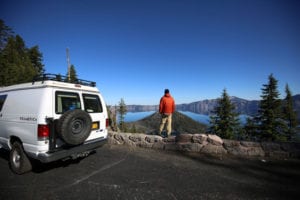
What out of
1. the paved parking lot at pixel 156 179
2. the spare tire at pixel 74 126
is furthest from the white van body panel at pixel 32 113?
the paved parking lot at pixel 156 179

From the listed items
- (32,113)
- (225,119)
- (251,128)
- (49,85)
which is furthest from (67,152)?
(251,128)

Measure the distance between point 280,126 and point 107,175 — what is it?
2616 cm

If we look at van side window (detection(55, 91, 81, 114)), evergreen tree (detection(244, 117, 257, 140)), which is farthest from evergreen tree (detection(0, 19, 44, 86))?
evergreen tree (detection(244, 117, 257, 140))

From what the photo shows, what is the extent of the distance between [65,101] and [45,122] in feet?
2.59

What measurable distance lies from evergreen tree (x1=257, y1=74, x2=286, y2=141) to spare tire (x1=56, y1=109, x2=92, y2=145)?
24.7 meters

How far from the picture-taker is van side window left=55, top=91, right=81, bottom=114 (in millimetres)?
3689

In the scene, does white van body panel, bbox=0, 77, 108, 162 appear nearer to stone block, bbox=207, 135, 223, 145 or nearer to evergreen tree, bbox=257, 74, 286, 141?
stone block, bbox=207, 135, 223, 145

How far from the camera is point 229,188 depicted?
3178 mm

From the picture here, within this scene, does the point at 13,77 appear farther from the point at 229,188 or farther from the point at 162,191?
the point at 229,188

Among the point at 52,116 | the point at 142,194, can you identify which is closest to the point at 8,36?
the point at 52,116

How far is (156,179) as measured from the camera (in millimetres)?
3615

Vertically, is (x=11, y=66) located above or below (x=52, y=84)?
above

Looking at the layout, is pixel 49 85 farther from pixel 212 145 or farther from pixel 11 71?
pixel 11 71

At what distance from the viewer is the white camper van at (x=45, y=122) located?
3.42 m
